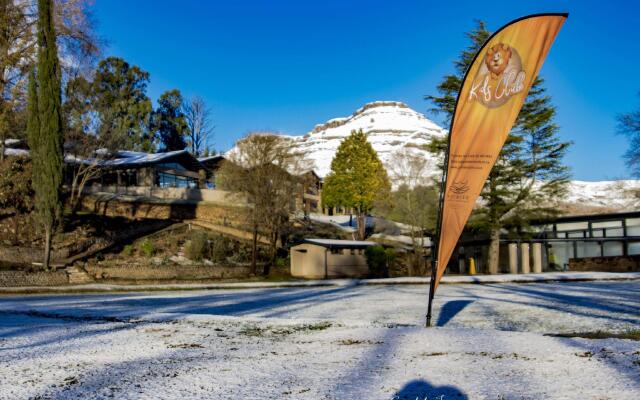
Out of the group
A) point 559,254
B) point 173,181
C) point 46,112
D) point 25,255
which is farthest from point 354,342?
point 173,181

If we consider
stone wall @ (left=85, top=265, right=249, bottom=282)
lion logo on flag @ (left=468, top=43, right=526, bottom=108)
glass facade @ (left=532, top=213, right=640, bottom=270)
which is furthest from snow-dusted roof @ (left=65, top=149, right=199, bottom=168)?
lion logo on flag @ (left=468, top=43, right=526, bottom=108)

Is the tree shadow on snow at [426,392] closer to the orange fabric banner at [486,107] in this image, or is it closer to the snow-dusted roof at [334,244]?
the orange fabric banner at [486,107]

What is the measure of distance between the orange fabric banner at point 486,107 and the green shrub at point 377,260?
23668 millimetres

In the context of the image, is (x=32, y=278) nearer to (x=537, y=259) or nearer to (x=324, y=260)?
(x=324, y=260)

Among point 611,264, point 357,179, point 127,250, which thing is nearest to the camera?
point 127,250

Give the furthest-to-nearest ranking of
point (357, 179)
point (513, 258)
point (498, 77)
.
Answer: point (357, 179)
point (513, 258)
point (498, 77)

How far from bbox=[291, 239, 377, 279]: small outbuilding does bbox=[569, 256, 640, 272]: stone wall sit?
A: 15.1 metres

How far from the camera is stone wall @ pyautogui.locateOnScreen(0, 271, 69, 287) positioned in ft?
72.8

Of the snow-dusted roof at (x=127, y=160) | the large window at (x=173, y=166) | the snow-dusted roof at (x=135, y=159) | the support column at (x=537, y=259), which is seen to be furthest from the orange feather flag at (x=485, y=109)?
the large window at (x=173, y=166)

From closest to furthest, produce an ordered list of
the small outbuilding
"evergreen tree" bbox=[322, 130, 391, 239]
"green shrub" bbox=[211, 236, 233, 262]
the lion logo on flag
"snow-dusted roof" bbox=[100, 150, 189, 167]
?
the lion logo on flag
the small outbuilding
"green shrub" bbox=[211, 236, 233, 262]
"snow-dusted roof" bbox=[100, 150, 189, 167]
"evergreen tree" bbox=[322, 130, 391, 239]

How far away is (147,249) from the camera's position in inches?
1164

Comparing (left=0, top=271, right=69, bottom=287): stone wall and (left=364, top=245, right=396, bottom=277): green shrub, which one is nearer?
(left=0, top=271, right=69, bottom=287): stone wall

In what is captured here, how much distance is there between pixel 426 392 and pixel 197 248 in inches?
1073

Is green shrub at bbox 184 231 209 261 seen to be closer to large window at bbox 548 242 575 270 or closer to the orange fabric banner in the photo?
the orange fabric banner
